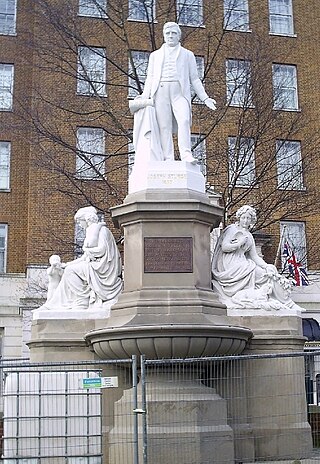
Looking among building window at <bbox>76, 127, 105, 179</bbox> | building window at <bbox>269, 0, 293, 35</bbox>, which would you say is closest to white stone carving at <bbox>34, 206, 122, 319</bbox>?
building window at <bbox>76, 127, 105, 179</bbox>

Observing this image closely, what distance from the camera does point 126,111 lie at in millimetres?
26156

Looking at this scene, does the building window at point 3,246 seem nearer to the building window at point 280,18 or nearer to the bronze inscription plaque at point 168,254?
the building window at point 280,18

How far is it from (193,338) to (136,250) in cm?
186

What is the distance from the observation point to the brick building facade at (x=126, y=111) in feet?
74.3

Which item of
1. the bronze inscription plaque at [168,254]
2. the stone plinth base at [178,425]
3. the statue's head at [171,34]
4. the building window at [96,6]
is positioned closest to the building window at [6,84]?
the building window at [96,6]

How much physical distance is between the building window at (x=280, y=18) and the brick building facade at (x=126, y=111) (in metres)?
0.05

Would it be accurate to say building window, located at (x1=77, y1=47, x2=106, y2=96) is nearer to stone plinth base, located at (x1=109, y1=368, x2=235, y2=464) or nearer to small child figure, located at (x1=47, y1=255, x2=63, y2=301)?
small child figure, located at (x1=47, y1=255, x2=63, y2=301)

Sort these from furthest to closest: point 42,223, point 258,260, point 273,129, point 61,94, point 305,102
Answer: point 305,102 < point 42,223 < point 61,94 < point 273,129 < point 258,260

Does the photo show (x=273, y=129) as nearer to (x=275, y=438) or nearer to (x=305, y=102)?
(x=305, y=102)

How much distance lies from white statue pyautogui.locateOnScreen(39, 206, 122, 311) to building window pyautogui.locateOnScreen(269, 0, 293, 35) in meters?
25.7

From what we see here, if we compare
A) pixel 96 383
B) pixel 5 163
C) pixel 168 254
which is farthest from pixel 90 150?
pixel 96 383

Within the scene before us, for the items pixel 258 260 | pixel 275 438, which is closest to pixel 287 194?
pixel 258 260

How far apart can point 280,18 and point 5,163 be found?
14310 mm

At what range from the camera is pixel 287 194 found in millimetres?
22578
